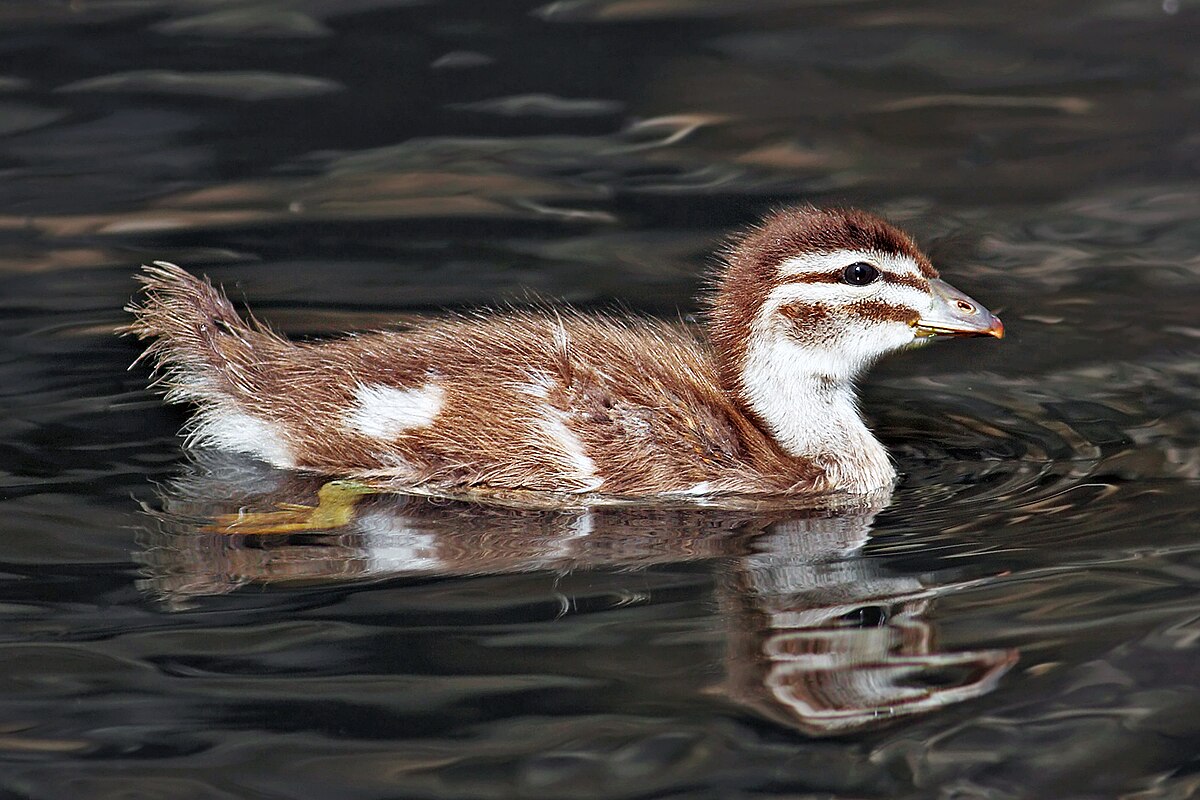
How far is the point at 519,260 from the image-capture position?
8.23 meters

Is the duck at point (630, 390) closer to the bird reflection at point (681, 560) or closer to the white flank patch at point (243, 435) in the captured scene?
the white flank patch at point (243, 435)

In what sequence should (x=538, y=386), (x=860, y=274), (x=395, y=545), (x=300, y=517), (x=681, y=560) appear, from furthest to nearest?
(x=860, y=274) < (x=538, y=386) < (x=300, y=517) < (x=395, y=545) < (x=681, y=560)

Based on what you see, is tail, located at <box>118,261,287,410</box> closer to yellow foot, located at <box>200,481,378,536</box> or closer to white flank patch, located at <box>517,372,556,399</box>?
yellow foot, located at <box>200,481,378,536</box>

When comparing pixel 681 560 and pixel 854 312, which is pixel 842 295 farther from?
pixel 681 560

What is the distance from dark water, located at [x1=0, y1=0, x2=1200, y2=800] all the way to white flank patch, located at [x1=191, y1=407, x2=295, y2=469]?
0.10 meters

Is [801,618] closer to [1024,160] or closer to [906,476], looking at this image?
[906,476]

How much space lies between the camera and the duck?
242 inches

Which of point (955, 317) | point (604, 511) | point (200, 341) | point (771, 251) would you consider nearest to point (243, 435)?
point (200, 341)

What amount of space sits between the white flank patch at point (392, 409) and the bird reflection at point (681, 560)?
22 cm

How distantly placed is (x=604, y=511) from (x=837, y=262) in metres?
1.20

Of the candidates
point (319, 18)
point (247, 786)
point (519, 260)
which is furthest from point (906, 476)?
point (319, 18)

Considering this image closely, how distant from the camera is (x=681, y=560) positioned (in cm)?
561

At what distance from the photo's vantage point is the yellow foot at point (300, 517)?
5855 mm

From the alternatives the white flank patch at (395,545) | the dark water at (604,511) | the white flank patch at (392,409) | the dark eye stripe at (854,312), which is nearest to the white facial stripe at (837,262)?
the dark eye stripe at (854,312)
